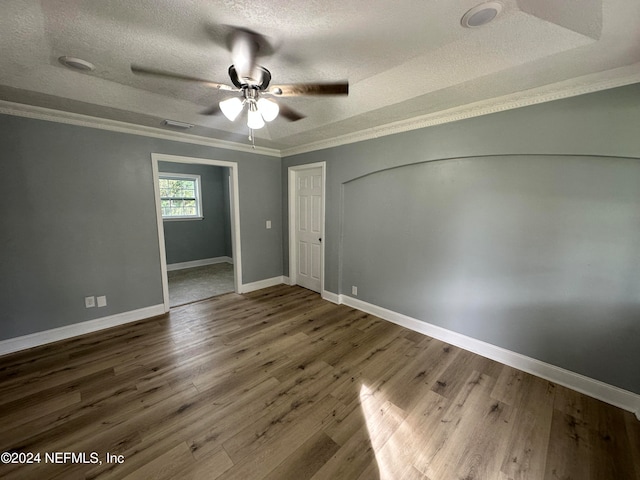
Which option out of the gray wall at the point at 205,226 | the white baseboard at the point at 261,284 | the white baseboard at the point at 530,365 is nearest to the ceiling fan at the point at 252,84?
the white baseboard at the point at 530,365

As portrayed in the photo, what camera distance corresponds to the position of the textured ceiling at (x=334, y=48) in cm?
133

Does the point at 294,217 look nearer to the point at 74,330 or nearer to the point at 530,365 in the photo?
the point at 74,330

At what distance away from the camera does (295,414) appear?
186 cm

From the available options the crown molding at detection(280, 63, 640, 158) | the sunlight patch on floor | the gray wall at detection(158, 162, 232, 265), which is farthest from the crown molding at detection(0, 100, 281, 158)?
the sunlight patch on floor

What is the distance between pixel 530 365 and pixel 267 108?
3147mm

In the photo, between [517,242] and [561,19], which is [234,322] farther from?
[561,19]

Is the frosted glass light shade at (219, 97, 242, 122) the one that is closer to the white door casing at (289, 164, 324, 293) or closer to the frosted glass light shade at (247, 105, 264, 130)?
the frosted glass light shade at (247, 105, 264, 130)

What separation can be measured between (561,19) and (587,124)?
97cm

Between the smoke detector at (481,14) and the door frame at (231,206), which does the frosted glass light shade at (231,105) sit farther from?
the door frame at (231,206)

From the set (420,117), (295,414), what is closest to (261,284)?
(295,414)

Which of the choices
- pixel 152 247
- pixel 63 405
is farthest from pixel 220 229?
pixel 63 405

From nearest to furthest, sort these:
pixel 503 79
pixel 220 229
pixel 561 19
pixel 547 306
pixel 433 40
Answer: pixel 561 19 < pixel 433 40 < pixel 503 79 < pixel 547 306 < pixel 220 229

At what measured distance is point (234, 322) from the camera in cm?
326

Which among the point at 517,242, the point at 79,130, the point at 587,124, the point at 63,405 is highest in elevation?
the point at 79,130
